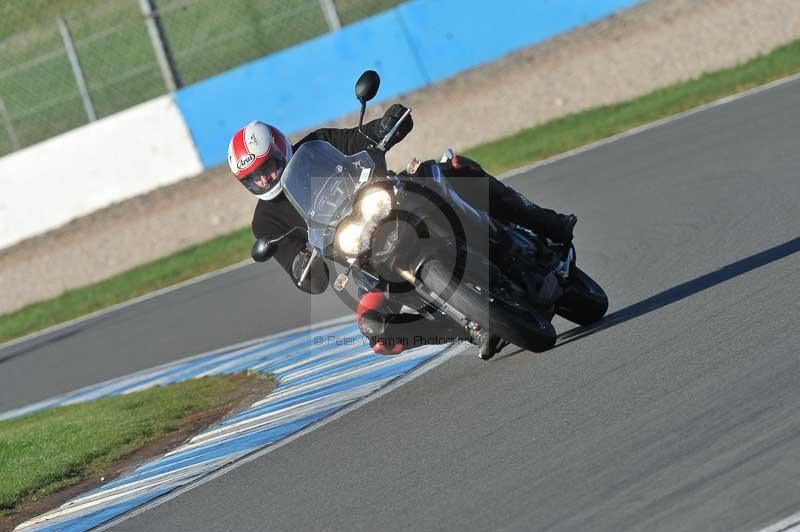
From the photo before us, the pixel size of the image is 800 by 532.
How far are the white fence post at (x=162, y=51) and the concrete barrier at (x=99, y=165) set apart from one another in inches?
16.0

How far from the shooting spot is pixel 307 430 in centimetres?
733

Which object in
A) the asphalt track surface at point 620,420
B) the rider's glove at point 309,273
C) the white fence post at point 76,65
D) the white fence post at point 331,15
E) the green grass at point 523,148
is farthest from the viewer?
the white fence post at point 76,65

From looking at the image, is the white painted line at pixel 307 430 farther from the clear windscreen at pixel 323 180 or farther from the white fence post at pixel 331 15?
the white fence post at pixel 331 15

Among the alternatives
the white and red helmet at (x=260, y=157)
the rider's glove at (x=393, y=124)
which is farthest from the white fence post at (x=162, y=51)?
the rider's glove at (x=393, y=124)

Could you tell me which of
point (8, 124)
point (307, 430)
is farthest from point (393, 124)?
point (8, 124)

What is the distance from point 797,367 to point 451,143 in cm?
1341

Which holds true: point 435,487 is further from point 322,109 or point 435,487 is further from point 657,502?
point 322,109

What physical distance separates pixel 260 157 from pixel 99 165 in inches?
517

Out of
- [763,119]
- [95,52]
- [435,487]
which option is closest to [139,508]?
[435,487]

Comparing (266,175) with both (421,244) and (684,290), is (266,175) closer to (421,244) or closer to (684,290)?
(421,244)

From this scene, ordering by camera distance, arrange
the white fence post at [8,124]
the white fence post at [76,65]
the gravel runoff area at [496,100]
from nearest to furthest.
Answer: the gravel runoff area at [496,100], the white fence post at [76,65], the white fence post at [8,124]

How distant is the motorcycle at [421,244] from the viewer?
6594mm

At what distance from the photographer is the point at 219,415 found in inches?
357

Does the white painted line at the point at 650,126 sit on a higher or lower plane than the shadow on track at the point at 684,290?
lower
